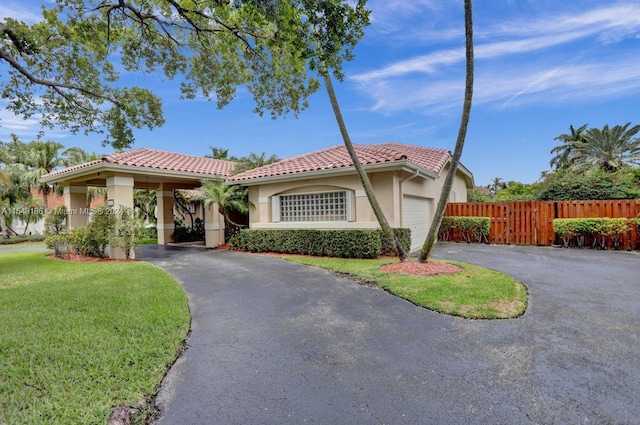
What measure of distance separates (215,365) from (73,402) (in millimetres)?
1341

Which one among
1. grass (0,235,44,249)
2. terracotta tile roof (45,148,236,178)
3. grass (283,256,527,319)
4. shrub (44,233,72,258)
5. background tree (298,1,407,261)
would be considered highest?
background tree (298,1,407,261)

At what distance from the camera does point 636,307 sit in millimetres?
5625

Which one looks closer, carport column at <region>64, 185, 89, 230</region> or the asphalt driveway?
the asphalt driveway

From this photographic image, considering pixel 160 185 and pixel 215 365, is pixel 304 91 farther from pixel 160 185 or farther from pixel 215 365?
pixel 160 185

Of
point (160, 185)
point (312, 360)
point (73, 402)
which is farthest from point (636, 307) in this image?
point (160, 185)

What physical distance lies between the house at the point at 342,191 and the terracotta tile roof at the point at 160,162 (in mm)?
2208

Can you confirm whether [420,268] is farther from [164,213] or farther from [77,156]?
[77,156]

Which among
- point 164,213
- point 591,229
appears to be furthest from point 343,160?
point 164,213

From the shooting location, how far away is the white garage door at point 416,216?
12.9 metres

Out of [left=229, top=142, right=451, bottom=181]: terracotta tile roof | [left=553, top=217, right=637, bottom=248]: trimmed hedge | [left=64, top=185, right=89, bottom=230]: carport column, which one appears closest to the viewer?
[left=229, top=142, right=451, bottom=181]: terracotta tile roof

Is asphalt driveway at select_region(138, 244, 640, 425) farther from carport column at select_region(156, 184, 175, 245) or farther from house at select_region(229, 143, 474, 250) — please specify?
carport column at select_region(156, 184, 175, 245)

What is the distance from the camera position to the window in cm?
1291

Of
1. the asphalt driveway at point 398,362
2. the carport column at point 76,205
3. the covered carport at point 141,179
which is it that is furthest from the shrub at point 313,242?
the carport column at point 76,205

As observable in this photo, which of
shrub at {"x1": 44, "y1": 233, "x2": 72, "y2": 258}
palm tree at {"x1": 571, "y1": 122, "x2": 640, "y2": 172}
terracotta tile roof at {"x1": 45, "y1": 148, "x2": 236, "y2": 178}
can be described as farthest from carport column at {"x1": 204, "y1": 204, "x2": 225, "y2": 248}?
palm tree at {"x1": 571, "y1": 122, "x2": 640, "y2": 172}
